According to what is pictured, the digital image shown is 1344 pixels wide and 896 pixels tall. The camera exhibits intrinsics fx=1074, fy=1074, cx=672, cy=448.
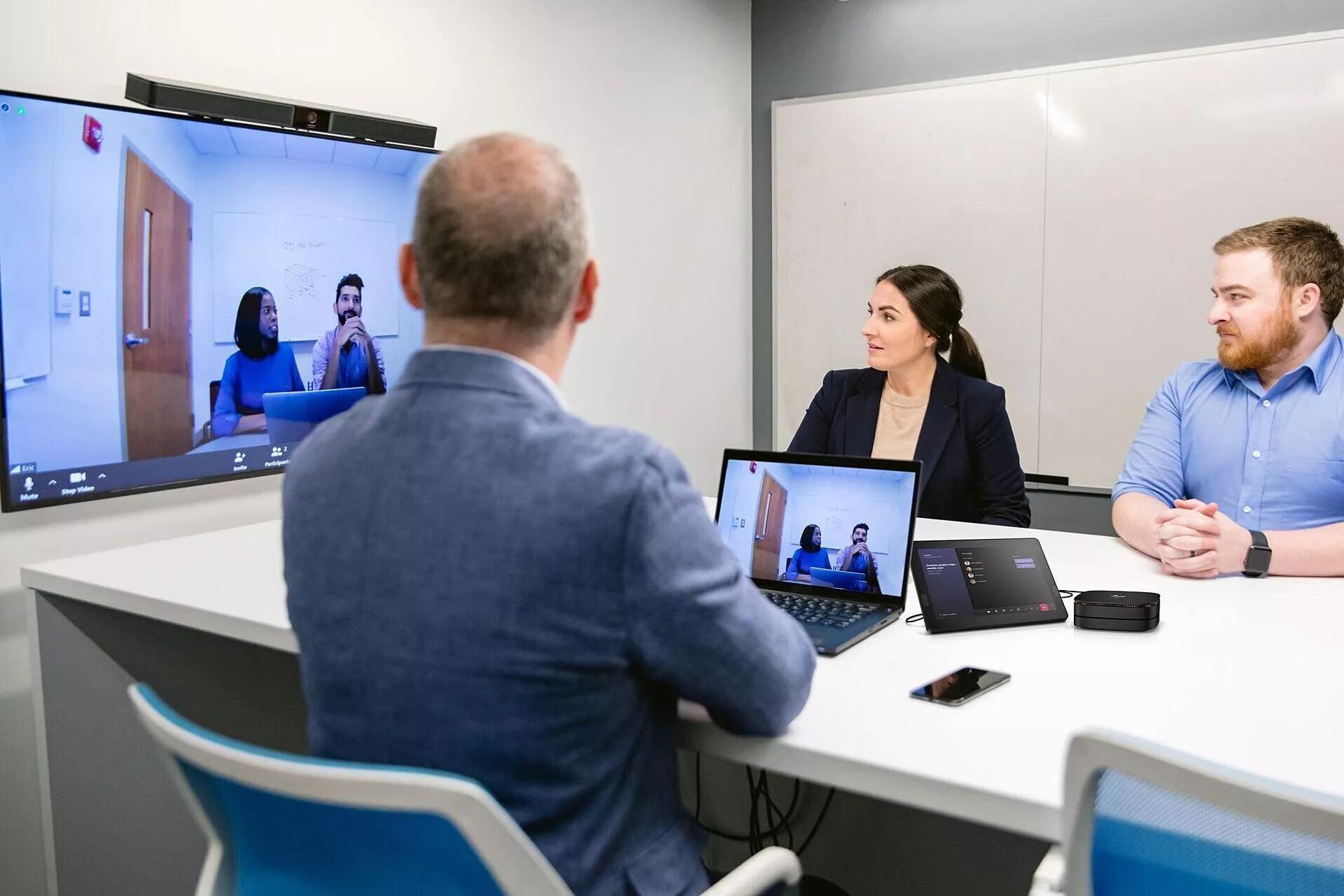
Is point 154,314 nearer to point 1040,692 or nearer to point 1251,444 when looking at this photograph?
point 1040,692

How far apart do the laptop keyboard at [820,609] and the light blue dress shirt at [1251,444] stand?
0.94 metres

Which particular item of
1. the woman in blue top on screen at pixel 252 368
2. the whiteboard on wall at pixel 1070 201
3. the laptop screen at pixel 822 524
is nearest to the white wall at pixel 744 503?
the laptop screen at pixel 822 524

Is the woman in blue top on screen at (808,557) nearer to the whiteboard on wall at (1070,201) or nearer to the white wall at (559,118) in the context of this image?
the white wall at (559,118)

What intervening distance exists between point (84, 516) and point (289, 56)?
128 cm

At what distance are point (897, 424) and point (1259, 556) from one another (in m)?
1.18

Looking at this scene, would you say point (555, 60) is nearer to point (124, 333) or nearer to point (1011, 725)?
point (124, 333)

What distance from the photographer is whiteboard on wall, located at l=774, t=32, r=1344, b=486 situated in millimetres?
3525

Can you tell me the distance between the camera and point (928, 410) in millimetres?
2807

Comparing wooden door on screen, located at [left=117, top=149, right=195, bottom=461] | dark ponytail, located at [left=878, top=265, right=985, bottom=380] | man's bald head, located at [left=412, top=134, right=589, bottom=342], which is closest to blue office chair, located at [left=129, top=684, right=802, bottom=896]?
man's bald head, located at [left=412, top=134, right=589, bottom=342]

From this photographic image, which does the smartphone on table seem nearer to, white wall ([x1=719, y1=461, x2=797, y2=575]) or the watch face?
white wall ([x1=719, y1=461, x2=797, y2=575])

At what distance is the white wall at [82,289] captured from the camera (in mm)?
2184

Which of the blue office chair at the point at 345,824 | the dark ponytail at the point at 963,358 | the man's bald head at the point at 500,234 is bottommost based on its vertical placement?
the blue office chair at the point at 345,824

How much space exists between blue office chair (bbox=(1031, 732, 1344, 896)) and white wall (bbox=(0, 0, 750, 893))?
2.08m

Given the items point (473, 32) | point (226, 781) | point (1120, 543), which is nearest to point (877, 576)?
point (1120, 543)
